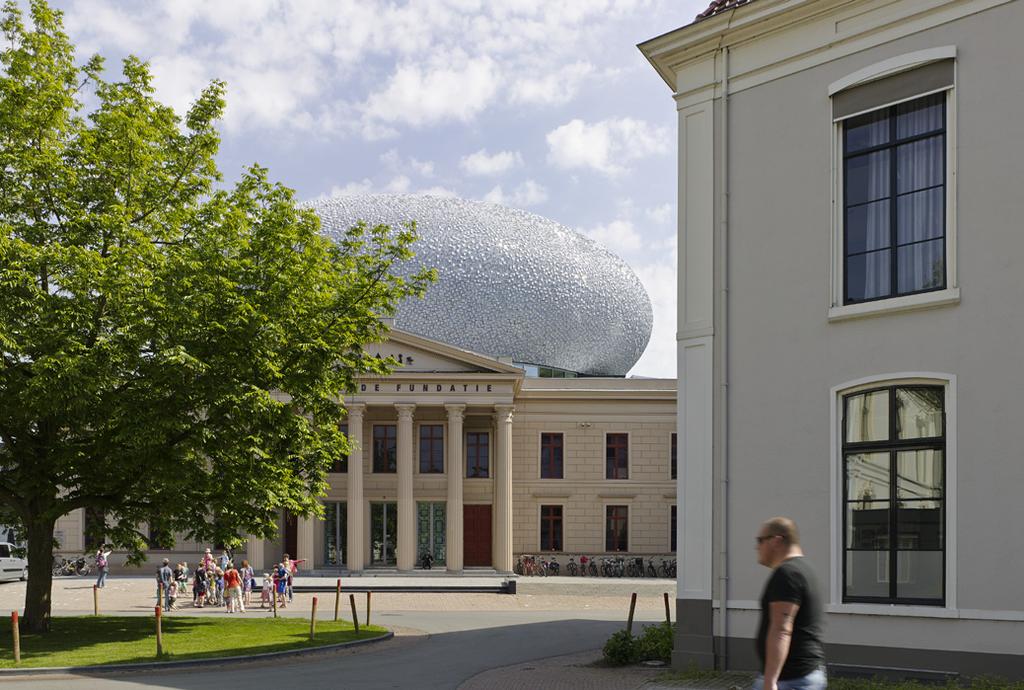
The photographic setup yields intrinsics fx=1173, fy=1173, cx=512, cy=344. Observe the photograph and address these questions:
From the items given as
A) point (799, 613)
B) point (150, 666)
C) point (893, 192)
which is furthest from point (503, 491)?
point (799, 613)

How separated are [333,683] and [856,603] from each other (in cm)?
743

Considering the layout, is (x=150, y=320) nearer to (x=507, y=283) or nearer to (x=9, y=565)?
(x=9, y=565)

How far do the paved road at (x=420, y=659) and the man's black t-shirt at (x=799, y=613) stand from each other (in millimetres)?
10372

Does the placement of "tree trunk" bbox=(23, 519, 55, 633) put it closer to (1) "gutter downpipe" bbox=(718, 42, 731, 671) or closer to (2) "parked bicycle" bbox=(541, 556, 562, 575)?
(1) "gutter downpipe" bbox=(718, 42, 731, 671)

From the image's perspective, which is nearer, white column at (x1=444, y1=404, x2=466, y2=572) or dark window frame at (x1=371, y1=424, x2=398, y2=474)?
white column at (x1=444, y1=404, x2=466, y2=572)

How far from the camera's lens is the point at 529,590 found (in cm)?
4288

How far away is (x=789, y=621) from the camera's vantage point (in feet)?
22.5

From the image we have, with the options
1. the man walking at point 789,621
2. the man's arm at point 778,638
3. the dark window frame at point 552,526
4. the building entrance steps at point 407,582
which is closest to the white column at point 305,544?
the building entrance steps at point 407,582

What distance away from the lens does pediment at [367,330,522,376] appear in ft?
168

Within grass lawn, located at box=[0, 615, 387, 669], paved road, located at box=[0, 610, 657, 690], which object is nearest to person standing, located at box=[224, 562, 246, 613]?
grass lawn, located at box=[0, 615, 387, 669]

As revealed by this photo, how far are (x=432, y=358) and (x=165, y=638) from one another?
2863 cm

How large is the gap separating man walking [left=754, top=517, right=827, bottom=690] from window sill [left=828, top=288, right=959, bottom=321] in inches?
294

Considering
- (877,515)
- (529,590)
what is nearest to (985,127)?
(877,515)

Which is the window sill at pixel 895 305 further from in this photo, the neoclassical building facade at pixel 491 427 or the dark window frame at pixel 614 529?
the dark window frame at pixel 614 529
